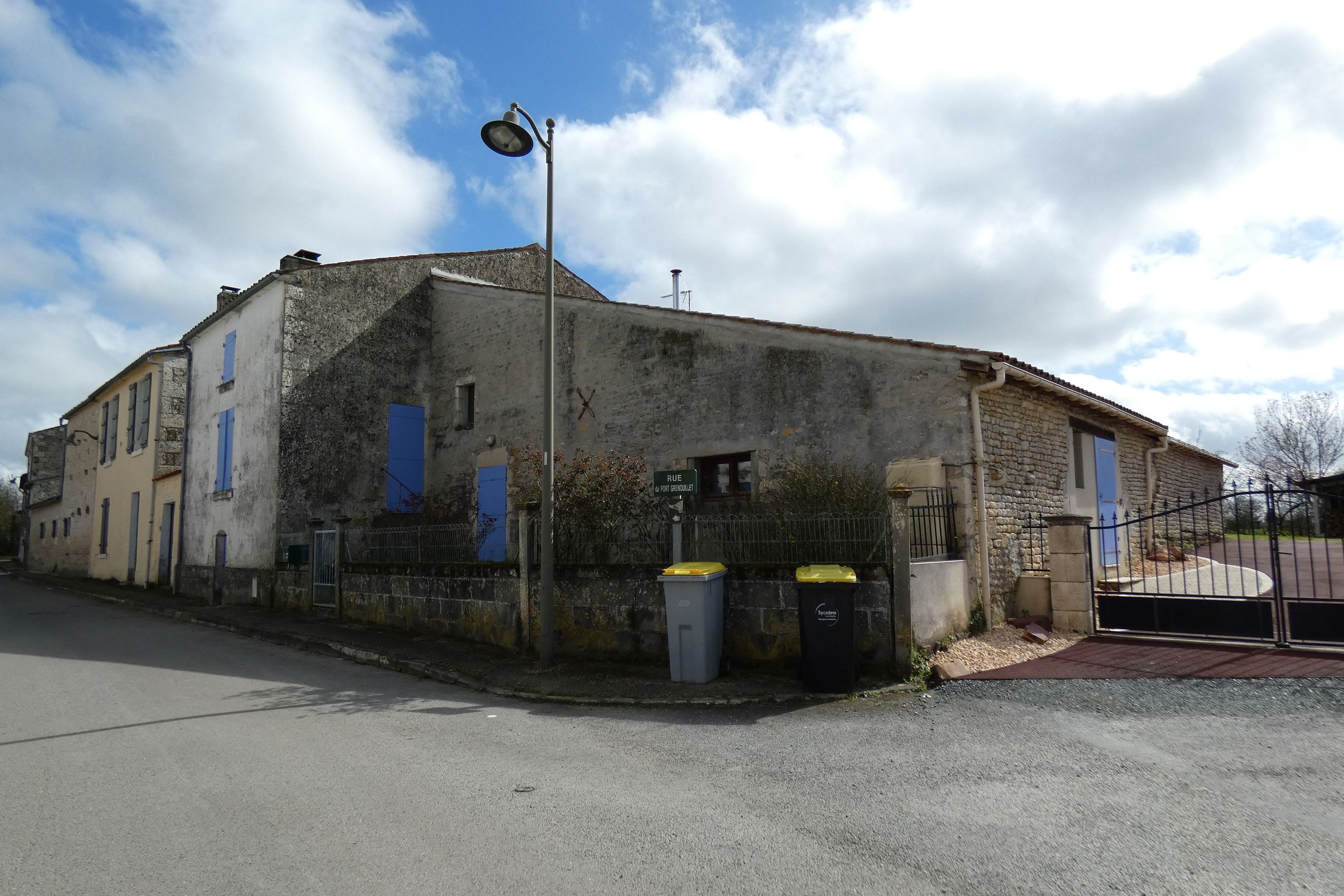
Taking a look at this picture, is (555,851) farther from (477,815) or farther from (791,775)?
(791,775)

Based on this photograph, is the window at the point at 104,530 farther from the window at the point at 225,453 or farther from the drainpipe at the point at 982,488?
the drainpipe at the point at 982,488

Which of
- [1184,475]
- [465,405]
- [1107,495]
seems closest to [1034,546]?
[1107,495]

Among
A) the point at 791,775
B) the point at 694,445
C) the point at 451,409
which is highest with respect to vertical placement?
the point at 451,409

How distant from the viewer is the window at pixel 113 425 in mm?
23719

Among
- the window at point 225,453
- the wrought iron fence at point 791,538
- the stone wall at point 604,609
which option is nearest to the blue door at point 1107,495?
the wrought iron fence at point 791,538

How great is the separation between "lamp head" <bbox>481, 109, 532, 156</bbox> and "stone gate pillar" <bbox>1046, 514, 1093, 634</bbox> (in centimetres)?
745

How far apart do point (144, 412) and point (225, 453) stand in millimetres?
6555

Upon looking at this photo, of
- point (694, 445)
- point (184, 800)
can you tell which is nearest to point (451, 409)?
point (694, 445)

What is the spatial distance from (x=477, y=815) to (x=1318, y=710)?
6374 millimetres

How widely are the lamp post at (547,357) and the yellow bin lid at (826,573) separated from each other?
282 cm

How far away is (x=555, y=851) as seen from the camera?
12.1 ft

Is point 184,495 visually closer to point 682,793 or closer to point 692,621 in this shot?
point 692,621

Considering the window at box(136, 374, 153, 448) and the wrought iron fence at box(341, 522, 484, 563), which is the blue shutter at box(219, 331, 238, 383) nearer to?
the window at box(136, 374, 153, 448)

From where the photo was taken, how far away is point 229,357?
18.0m
